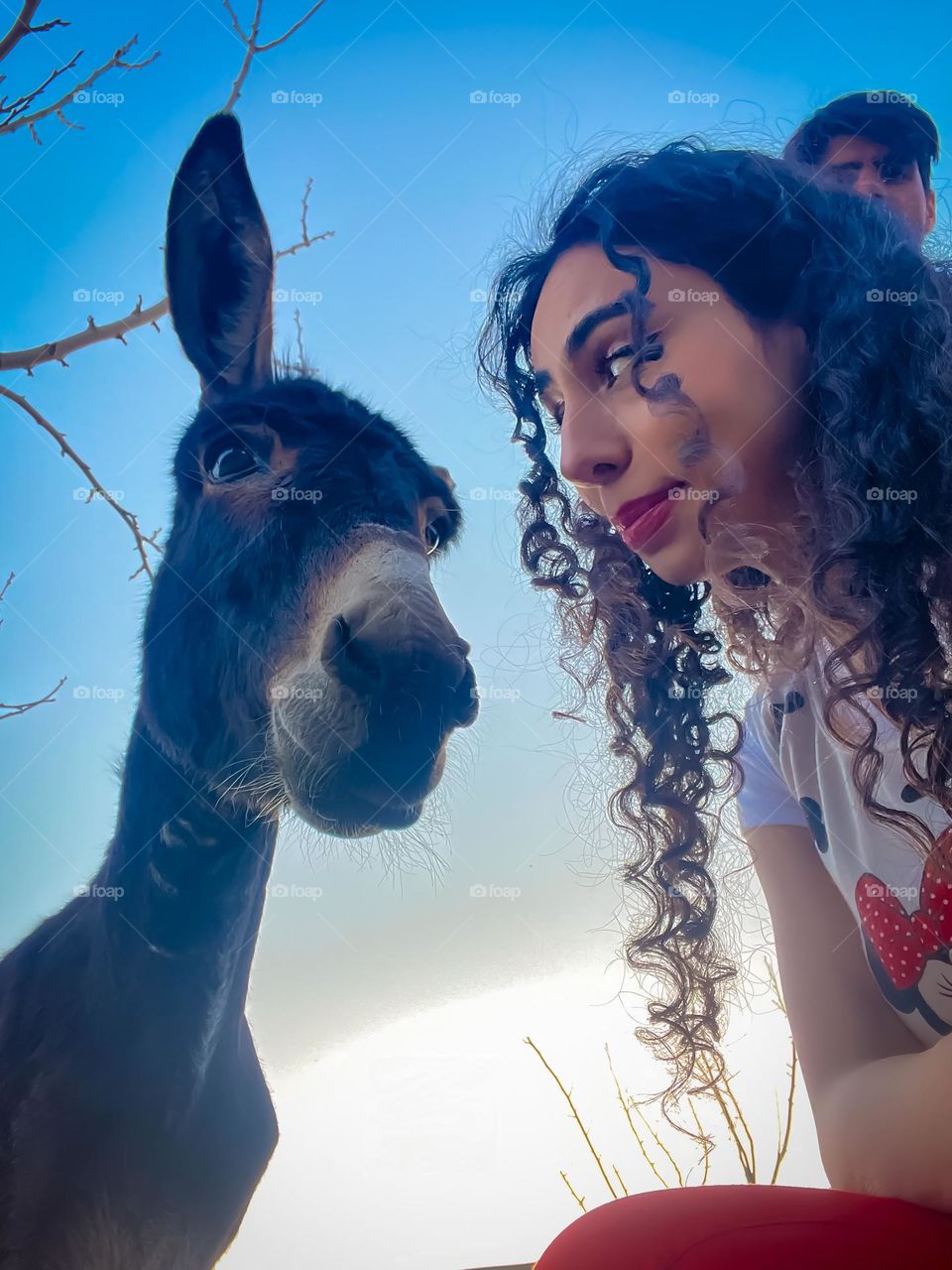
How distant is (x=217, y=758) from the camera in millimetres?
1096

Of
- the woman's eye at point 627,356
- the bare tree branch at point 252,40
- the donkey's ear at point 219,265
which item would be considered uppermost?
the bare tree branch at point 252,40

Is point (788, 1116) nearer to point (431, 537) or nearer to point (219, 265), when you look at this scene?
point (431, 537)

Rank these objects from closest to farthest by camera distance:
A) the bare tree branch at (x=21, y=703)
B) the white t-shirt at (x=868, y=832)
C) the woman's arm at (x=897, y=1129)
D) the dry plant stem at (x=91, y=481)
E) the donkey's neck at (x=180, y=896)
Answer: the woman's arm at (x=897, y=1129), the white t-shirt at (x=868, y=832), the donkey's neck at (x=180, y=896), the bare tree branch at (x=21, y=703), the dry plant stem at (x=91, y=481)

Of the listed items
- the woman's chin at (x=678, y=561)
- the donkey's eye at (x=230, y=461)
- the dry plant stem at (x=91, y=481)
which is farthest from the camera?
the dry plant stem at (x=91, y=481)

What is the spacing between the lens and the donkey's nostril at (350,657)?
36.3 inches

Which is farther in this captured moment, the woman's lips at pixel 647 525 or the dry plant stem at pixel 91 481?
the dry plant stem at pixel 91 481

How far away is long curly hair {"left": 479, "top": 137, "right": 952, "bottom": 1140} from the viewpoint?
31.1 inches

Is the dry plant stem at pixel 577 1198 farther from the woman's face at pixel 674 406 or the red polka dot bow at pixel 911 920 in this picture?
the woman's face at pixel 674 406

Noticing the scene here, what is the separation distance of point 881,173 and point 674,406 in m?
0.96

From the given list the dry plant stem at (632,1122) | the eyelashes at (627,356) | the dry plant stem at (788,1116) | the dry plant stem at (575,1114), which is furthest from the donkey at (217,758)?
the dry plant stem at (788,1116)

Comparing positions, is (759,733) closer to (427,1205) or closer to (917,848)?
(917,848)

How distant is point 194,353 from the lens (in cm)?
125

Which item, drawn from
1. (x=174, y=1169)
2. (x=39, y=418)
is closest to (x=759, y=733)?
(x=174, y=1169)

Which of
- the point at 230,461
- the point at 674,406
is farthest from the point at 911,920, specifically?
the point at 230,461
